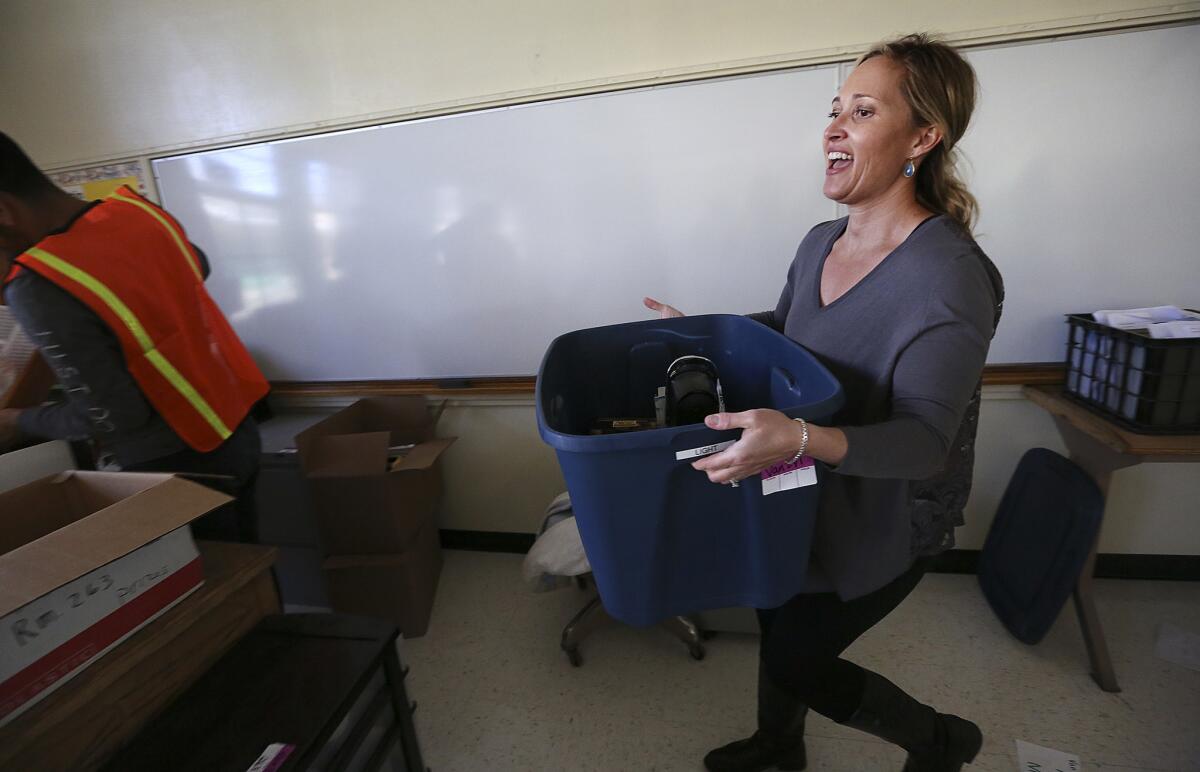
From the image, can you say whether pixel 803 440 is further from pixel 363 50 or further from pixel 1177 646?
pixel 363 50

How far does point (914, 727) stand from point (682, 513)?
775 mm

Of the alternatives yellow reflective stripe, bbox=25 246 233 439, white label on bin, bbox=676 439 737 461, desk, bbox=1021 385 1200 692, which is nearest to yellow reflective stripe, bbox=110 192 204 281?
yellow reflective stripe, bbox=25 246 233 439

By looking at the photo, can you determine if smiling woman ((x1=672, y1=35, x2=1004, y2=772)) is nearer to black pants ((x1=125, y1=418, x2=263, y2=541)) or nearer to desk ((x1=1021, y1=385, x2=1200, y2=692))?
desk ((x1=1021, y1=385, x2=1200, y2=692))

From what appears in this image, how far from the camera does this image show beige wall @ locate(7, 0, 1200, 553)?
1.65 m

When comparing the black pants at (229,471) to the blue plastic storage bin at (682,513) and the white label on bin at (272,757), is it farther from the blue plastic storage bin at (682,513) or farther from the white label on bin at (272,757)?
the blue plastic storage bin at (682,513)

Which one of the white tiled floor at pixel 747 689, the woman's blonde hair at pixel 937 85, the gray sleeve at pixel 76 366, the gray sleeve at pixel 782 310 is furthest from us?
the white tiled floor at pixel 747 689

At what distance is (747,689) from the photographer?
166cm

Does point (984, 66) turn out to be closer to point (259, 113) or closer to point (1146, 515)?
point (1146, 515)

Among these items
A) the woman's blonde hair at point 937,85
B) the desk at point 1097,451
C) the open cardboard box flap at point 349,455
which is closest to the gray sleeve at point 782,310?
the woman's blonde hair at point 937,85

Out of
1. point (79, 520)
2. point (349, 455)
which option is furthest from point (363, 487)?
point (79, 520)

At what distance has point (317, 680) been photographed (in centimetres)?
95

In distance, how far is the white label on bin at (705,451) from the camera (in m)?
0.71

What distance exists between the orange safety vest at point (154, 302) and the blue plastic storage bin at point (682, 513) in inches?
37.7

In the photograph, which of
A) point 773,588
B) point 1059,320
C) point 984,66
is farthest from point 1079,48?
point 773,588
